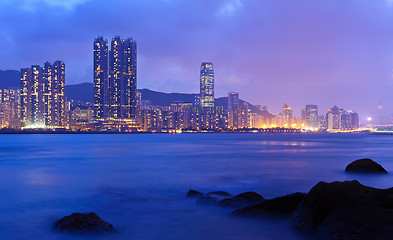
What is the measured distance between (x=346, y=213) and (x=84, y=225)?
7.67 meters

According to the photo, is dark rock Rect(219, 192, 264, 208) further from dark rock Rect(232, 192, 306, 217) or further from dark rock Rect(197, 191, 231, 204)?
dark rock Rect(232, 192, 306, 217)

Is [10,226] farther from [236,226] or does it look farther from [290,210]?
[290,210]

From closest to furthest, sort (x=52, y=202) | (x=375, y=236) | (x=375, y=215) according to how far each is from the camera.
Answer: (x=375, y=236) → (x=375, y=215) → (x=52, y=202)

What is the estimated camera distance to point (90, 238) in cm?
1019

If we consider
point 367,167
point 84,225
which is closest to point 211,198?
point 84,225

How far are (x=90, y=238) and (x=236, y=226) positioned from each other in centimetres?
468

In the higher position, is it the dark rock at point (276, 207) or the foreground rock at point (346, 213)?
the foreground rock at point (346, 213)

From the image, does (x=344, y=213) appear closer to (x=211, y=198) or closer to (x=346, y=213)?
(x=346, y=213)

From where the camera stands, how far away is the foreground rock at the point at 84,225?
10.5m

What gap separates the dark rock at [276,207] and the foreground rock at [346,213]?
4.47 feet

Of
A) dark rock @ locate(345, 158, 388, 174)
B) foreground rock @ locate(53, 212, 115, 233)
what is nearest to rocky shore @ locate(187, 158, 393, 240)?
foreground rock @ locate(53, 212, 115, 233)

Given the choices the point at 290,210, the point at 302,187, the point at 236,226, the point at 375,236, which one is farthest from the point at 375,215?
the point at 302,187

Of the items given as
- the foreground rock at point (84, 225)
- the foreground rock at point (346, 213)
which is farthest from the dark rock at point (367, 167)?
the foreground rock at point (84, 225)

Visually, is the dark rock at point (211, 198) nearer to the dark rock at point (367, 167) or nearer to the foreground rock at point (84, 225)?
the foreground rock at point (84, 225)
